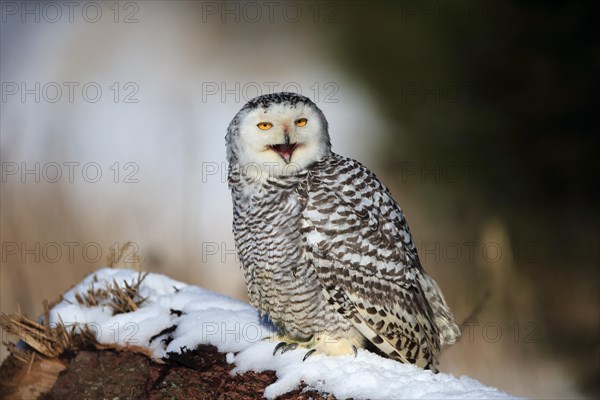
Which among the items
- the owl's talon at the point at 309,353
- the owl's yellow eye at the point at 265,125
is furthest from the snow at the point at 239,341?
the owl's yellow eye at the point at 265,125

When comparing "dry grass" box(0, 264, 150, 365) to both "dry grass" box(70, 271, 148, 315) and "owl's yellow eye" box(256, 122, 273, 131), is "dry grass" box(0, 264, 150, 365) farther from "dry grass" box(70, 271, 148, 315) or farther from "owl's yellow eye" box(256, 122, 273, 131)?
"owl's yellow eye" box(256, 122, 273, 131)

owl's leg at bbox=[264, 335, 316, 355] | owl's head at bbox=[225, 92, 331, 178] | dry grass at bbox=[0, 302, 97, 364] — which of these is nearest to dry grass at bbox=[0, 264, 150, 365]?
dry grass at bbox=[0, 302, 97, 364]

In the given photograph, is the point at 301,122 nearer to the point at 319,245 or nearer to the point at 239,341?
the point at 319,245

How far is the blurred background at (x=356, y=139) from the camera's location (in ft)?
20.7

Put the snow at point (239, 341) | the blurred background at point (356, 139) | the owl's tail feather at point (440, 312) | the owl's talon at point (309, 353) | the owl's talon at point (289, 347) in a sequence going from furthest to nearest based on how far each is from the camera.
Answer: the blurred background at point (356, 139), the owl's tail feather at point (440, 312), the owl's talon at point (289, 347), the owl's talon at point (309, 353), the snow at point (239, 341)

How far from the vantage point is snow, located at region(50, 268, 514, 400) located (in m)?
2.84

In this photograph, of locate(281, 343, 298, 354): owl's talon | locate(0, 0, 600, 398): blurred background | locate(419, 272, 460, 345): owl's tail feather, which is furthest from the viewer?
locate(0, 0, 600, 398): blurred background

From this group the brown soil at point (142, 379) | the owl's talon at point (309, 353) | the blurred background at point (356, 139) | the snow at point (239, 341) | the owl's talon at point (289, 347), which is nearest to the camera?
the snow at point (239, 341)

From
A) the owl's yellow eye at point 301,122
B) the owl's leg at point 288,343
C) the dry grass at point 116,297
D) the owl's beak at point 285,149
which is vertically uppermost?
the owl's yellow eye at point 301,122

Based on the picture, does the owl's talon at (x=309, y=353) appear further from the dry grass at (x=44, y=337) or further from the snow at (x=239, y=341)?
the dry grass at (x=44, y=337)

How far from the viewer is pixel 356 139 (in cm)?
826

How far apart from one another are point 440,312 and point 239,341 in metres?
1.19

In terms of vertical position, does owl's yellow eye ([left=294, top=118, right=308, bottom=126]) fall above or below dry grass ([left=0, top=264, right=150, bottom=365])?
above

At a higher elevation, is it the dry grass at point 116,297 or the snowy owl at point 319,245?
the snowy owl at point 319,245
